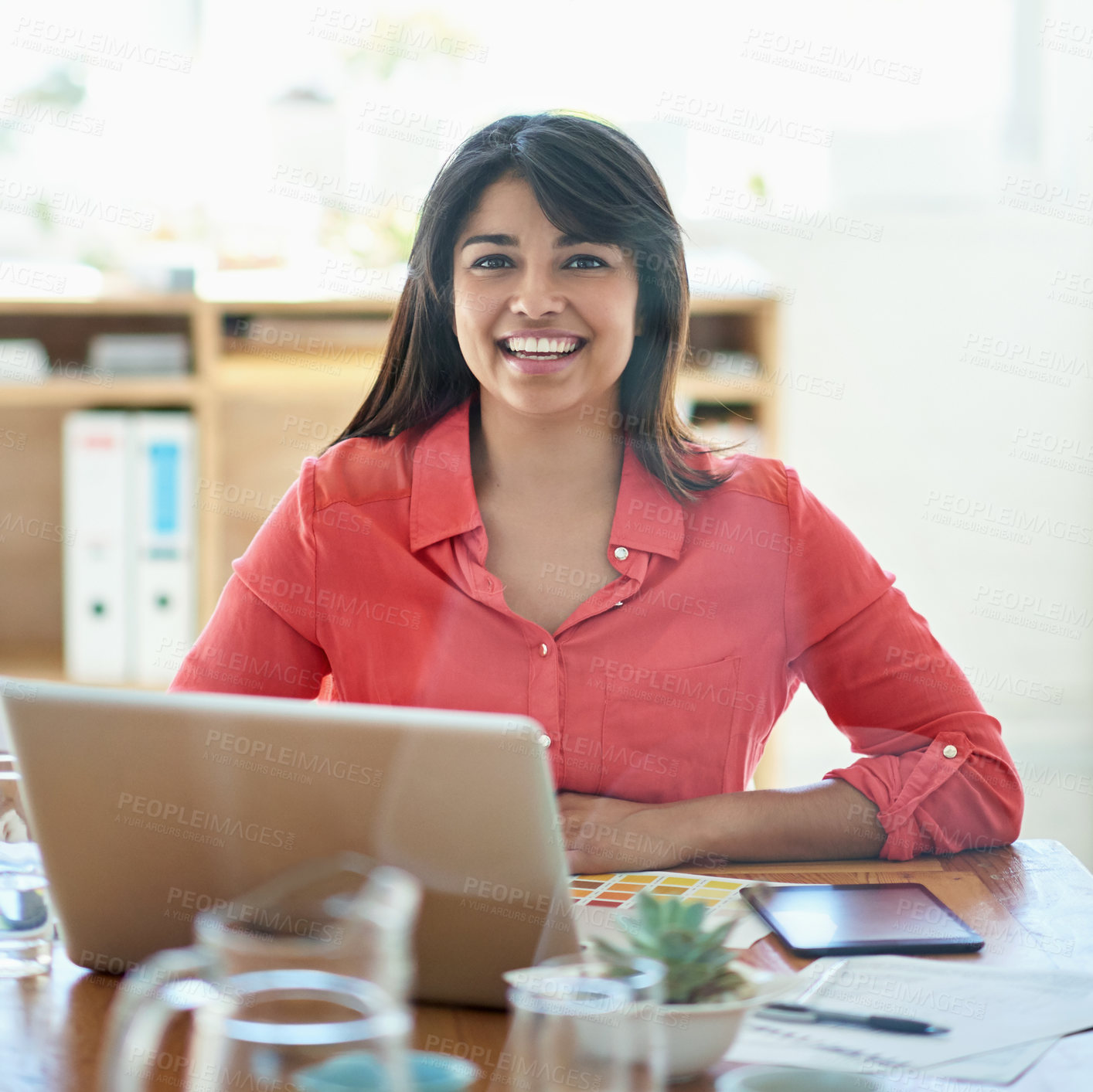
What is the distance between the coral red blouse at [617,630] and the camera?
1.45 m

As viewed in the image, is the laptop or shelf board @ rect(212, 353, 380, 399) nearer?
the laptop

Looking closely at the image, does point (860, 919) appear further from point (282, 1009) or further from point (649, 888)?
point (282, 1009)

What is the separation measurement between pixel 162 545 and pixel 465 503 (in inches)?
59.1

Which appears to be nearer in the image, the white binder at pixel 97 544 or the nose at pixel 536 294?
the nose at pixel 536 294

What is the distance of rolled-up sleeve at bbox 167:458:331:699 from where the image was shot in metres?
1.45

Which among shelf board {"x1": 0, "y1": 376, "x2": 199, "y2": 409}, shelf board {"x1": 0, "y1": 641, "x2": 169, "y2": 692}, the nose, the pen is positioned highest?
the nose

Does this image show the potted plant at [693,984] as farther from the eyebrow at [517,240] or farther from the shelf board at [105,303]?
the shelf board at [105,303]

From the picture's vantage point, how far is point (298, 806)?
81cm

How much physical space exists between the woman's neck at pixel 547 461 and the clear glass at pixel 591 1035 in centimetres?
103

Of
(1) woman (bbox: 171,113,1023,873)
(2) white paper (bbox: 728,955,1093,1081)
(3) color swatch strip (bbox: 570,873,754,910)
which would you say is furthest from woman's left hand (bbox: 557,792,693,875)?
(2) white paper (bbox: 728,955,1093,1081)

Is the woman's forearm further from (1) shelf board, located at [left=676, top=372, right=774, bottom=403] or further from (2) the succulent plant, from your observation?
(1) shelf board, located at [left=676, top=372, right=774, bottom=403]

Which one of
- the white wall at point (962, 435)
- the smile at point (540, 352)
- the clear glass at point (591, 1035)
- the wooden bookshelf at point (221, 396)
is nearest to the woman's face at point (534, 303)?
the smile at point (540, 352)

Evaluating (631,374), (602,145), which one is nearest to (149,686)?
(631,374)

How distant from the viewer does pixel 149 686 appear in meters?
2.86
